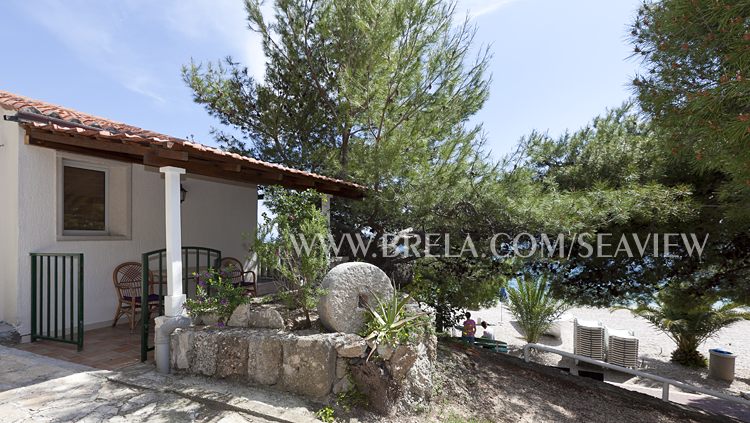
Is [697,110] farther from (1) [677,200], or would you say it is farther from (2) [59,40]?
(2) [59,40]

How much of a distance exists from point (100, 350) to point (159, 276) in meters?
1.24

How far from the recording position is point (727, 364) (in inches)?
494

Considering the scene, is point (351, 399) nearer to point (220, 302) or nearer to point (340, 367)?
point (340, 367)

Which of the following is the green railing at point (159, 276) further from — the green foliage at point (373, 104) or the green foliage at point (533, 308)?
the green foliage at point (533, 308)

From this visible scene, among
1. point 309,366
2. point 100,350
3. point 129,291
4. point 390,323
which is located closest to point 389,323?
point 390,323

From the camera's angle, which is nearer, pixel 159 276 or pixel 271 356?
pixel 271 356

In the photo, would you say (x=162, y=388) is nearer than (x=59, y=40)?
Yes

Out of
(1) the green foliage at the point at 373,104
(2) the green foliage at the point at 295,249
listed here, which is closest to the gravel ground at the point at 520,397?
(2) the green foliage at the point at 295,249

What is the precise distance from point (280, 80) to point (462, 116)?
5.71 meters

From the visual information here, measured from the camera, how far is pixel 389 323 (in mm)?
4695

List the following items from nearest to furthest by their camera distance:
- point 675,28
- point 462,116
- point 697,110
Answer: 1. point 697,110
2. point 675,28
3. point 462,116

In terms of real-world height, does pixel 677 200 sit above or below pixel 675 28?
below

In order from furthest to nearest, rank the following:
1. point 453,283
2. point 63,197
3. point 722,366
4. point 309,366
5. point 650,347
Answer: point 650,347, point 722,366, point 453,283, point 63,197, point 309,366

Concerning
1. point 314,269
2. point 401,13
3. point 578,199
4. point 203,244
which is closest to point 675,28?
point 578,199
